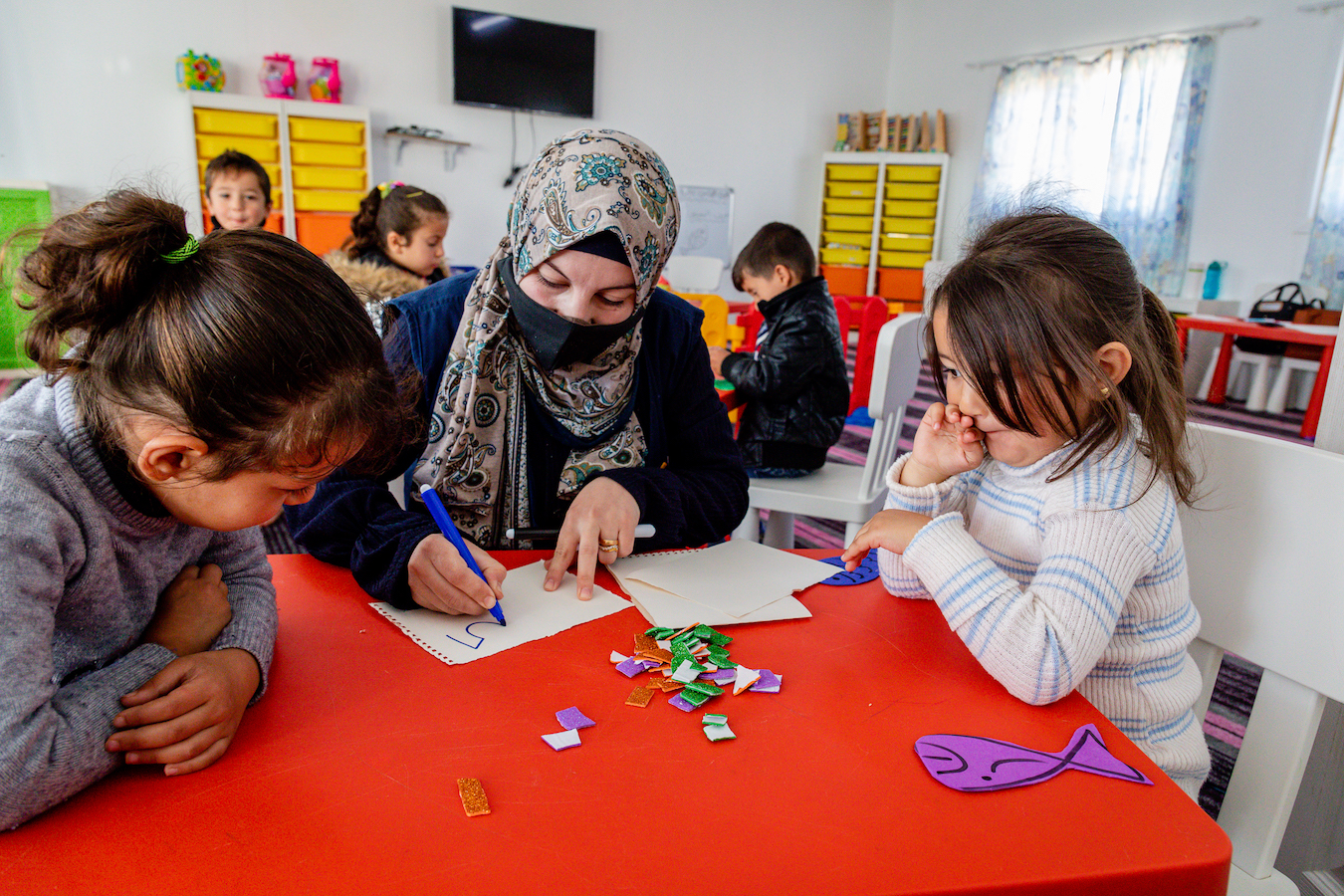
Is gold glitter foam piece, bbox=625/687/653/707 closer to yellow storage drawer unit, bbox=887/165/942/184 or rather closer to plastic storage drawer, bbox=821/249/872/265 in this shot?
plastic storage drawer, bbox=821/249/872/265

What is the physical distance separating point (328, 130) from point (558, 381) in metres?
5.32

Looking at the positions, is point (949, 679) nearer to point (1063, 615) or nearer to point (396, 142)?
point (1063, 615)

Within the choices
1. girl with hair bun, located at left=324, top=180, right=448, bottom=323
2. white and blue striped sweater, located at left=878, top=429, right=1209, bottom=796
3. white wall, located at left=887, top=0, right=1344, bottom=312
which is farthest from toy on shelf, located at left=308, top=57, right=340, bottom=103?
white and blue striped sweater, located at left=878, top=429, right=1209, bottom=796

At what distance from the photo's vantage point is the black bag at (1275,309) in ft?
17.2

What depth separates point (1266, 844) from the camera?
883 mm

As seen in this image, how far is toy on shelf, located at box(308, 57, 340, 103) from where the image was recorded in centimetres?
571

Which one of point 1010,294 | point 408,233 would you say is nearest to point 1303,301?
point 408,233

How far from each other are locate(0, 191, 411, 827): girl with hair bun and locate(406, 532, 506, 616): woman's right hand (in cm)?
19

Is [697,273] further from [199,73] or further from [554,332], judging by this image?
[554,332]

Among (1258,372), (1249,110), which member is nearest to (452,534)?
(1258,372)

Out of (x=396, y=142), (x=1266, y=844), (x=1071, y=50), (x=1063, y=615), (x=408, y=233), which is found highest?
(x=1071, y=50)

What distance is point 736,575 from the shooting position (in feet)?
3.16

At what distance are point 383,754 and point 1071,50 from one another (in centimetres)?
775

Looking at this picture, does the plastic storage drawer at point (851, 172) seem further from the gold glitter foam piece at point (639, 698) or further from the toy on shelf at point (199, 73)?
the gold glitter foam piece at point (639, 698)
